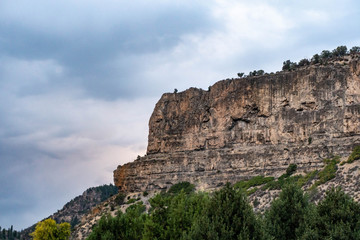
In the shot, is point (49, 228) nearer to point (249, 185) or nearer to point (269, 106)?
point (249, 185)

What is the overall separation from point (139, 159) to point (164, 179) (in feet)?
37.6

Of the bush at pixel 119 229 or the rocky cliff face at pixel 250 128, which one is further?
the rocky cliff face at pixel 250 128

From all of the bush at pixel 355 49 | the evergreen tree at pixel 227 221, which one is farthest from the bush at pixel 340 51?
the evergreen tree at pixel 227 221

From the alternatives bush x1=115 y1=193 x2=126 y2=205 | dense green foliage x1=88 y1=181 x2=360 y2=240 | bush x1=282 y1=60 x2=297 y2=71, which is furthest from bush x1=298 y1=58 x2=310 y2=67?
dense green foliage x1=88 y1=181 x2=360 y2=240

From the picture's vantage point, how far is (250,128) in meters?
113

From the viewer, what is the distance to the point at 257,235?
3541 cm

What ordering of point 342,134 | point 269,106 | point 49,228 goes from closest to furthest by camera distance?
point 49,228, point 342,134, point 269,106

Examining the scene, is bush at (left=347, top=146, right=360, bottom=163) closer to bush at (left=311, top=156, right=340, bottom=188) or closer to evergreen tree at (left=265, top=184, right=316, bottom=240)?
bush at (left=311, top=156, right=340, bottom=188)

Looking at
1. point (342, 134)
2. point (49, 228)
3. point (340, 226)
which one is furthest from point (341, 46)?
point (340, 226)

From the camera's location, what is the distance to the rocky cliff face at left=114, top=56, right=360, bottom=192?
101 metres

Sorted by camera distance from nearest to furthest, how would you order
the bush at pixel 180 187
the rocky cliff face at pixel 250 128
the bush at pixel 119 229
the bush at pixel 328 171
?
1. the bush at pixel 119 229
2. the bush at pixel 328 171
3. the rocky cliff face at pixel 250 128
4. the bush at pixel 180 187

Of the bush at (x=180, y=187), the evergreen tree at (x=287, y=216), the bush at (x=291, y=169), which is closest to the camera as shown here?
the evergreen tree at (x=287, y=216)

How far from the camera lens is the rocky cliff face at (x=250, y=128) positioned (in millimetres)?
100875

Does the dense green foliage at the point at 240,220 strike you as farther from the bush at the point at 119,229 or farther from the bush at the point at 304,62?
the bush at the point at 304,62
